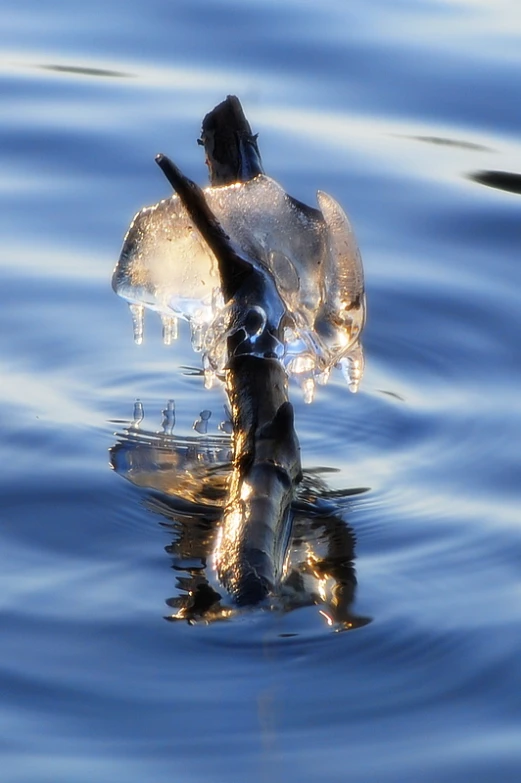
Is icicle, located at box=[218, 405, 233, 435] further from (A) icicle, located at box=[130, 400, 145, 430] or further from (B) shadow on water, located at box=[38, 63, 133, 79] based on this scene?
(B) shadow on water, located at box=[38, 63, 133, 79]

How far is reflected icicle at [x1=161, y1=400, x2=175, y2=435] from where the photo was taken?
4293 millimetres

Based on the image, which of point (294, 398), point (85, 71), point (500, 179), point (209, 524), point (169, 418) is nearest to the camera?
point (209, 524)

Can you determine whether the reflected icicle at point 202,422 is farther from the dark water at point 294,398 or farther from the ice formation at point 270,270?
the ice formation at point 270,270

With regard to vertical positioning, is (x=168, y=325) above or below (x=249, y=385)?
above

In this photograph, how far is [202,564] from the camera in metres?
3.53

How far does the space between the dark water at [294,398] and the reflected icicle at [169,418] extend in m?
0.04

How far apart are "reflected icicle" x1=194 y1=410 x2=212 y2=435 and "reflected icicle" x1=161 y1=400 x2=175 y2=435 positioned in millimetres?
67

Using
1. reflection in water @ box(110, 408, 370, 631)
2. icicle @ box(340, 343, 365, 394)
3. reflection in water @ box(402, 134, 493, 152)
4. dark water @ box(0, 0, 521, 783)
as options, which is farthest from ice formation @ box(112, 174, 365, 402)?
reflection in water @ box(402, 134, 493, 152)

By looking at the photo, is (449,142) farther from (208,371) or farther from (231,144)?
(208,371)

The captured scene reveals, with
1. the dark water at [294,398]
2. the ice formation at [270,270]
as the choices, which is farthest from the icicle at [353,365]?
the dark water at [294,398]

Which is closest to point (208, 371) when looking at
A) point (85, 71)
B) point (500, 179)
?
point (500, 179)

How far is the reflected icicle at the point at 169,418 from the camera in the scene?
4293mm

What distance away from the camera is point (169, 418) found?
14.3 feet

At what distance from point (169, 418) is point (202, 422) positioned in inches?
4.1
